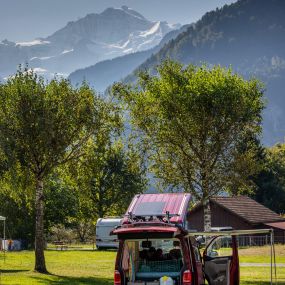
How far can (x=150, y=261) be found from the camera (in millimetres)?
17328

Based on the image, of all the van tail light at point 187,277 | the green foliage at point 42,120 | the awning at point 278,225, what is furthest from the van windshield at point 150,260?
the awning at point 278,225

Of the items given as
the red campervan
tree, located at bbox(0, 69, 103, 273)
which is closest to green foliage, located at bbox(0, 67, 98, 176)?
tree, located at bbox(0, 69, 103, 273)

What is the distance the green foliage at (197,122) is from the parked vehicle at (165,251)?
17.2 meters

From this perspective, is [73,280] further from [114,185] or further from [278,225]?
[114,185]

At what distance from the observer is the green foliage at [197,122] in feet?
117

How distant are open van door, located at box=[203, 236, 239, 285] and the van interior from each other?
192 centimetres

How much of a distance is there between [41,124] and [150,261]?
16897 mm

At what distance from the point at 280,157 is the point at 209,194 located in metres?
75.7

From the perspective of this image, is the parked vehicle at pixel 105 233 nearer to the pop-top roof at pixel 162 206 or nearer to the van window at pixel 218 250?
the van window at pixel 218 250

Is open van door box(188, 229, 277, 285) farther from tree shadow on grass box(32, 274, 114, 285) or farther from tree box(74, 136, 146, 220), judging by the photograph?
tree box(74, 136, 146, 220)

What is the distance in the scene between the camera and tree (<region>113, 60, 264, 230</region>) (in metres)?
35.7

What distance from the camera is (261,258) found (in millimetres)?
50594

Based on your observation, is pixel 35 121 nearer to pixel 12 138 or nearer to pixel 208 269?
pixel 12 138

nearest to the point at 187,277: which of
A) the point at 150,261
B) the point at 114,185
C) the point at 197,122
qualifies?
the point at 150,261
